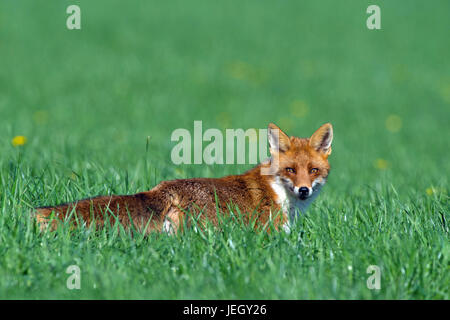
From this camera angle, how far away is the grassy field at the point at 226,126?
4.36 m

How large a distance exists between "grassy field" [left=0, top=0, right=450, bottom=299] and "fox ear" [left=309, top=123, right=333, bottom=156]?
0.65m

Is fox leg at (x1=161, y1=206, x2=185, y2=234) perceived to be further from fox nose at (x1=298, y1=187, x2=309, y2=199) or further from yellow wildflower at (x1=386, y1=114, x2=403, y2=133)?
yellow wildflower at (x1=386, y1=114, x2=403, y2=133)

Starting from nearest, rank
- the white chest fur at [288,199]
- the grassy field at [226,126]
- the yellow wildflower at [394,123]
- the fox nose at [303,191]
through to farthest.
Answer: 1. the grassy field at [226,126]
2. the fox nose at [303,191]
3. the white chest fur at [288,199]
4. the yellow wildflower at [394,123]

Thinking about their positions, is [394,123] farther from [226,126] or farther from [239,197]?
[239,197]

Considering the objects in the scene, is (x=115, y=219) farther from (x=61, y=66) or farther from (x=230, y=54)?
(x=230, y=54)

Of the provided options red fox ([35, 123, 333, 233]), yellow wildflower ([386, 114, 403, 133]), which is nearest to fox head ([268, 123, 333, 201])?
red fox ([35, 123, 333, 233])

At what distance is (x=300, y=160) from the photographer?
5.80 m

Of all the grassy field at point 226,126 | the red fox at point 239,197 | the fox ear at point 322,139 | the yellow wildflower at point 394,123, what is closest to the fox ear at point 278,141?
the red fox at point 239,197

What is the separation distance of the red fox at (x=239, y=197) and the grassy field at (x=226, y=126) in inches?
7.1

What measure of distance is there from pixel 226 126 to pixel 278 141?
7.38 meters

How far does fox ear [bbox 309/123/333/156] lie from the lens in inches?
232

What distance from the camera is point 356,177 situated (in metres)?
9.62

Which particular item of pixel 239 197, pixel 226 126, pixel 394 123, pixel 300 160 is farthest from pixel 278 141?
pixel 394 123

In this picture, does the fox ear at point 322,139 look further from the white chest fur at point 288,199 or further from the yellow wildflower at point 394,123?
the yellow wildflower at point 394,123
